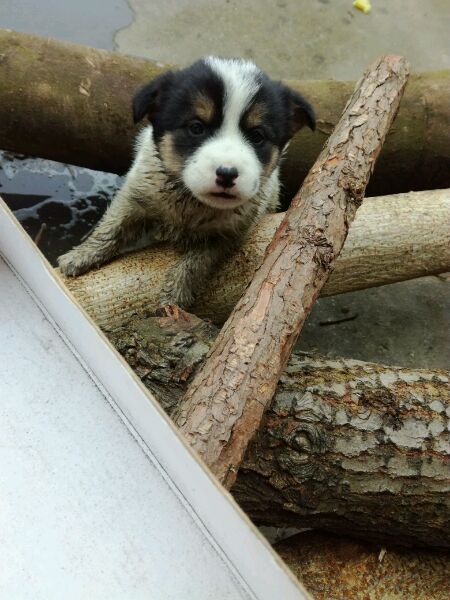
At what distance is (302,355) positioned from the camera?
7.57 ft

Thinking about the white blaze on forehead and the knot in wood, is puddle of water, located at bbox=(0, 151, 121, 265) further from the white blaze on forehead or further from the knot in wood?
the knot in wood

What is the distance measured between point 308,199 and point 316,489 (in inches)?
36.5

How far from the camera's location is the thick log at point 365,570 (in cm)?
225

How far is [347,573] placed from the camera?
229 centimetres

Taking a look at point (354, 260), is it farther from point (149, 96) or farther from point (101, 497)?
point (101, 497)

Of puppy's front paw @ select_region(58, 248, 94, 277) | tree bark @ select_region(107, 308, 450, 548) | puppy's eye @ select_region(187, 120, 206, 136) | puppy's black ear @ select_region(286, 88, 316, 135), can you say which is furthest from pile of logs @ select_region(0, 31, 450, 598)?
puppy's eye @ select_region(187, 120, 206, 136)

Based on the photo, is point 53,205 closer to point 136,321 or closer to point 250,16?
point 136,321

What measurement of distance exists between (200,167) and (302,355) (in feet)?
2.60

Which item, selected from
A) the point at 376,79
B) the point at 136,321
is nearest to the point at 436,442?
the point at 136,321

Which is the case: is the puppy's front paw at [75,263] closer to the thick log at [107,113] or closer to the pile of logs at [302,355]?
the pile of logs at [302,355]

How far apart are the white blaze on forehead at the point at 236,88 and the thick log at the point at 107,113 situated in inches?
31.5

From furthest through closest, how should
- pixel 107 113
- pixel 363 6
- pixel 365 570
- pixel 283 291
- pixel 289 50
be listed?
pixel 363 6 → pixel 289 50 → pixel 107 113 → pixel 365 570 → pixel 283 291

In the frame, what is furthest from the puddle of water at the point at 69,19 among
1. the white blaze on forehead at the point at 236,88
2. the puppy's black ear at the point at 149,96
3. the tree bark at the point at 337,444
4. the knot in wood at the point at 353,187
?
the tree bark at the point at 337,444

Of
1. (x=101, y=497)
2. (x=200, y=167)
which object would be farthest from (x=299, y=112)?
(x=101, y=497)
